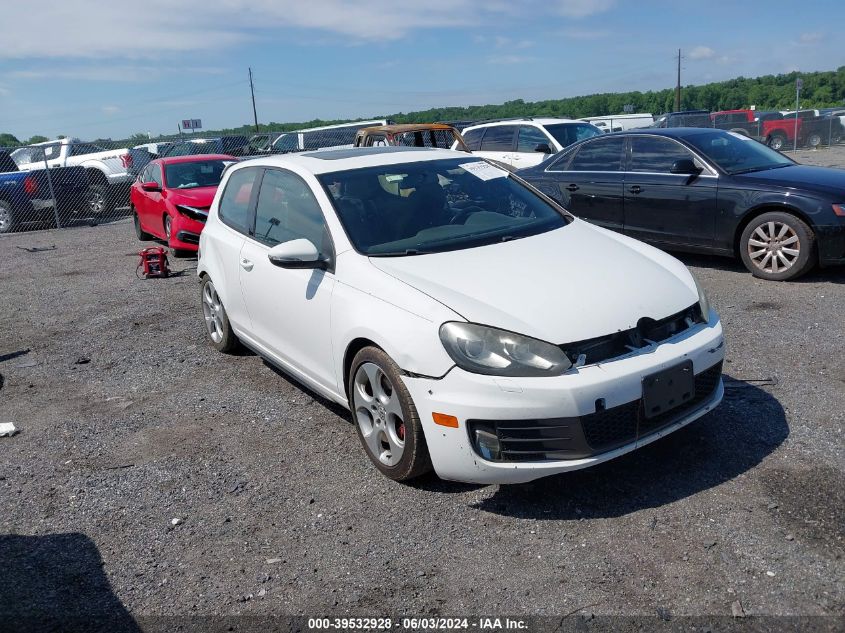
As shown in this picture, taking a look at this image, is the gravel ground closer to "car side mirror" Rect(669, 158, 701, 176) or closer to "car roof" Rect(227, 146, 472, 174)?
"car roof" Rect(227, 146, 472, 174)

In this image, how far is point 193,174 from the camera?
12398 mm

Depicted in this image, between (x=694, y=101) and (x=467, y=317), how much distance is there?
77348mm

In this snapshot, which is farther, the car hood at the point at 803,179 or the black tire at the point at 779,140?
the black tire at the point at 779,140

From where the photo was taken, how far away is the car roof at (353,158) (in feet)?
15.9

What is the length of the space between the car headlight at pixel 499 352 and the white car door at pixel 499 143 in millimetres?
11220

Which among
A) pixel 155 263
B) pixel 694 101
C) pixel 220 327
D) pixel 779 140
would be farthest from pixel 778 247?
pixel 694 101

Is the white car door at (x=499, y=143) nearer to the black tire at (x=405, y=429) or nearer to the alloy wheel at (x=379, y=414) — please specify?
the alloy wheel at (x=379, y=414)

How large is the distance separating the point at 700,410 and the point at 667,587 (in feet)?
3.69

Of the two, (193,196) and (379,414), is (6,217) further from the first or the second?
(379,414)

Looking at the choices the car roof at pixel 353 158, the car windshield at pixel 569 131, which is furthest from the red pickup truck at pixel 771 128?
the car roof at pixel 353 158

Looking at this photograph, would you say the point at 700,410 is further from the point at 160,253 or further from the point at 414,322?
the point at 160,253

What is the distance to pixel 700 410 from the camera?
3.79 meters

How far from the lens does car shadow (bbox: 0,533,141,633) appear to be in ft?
9.89

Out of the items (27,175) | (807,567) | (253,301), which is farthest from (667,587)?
(27,175)
